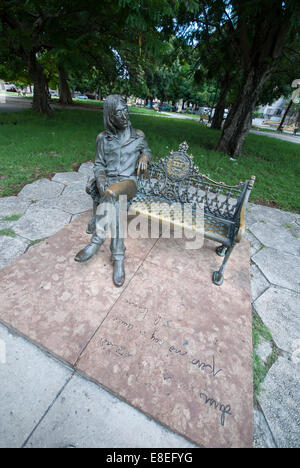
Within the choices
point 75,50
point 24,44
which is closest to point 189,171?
point 75,50

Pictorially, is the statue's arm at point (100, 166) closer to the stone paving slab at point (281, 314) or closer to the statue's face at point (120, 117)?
the statue's face at point (120, 117)

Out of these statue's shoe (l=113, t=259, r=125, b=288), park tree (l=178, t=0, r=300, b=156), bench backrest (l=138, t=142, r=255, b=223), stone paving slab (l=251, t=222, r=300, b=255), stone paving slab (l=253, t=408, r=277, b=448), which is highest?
park tree (l=178, t=0, r=300, b=156)

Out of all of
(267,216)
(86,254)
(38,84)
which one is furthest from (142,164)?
(38,84)

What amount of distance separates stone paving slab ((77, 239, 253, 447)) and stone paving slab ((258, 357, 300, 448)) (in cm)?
14

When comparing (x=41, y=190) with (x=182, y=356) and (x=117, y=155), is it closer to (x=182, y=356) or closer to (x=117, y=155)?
(x=117, y=155)

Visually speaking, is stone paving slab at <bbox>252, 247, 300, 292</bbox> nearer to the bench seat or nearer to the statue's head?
the bench seat

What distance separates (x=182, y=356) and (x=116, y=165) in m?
1.94

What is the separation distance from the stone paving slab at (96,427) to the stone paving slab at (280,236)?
268cm

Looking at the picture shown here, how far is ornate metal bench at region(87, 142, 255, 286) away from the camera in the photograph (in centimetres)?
230

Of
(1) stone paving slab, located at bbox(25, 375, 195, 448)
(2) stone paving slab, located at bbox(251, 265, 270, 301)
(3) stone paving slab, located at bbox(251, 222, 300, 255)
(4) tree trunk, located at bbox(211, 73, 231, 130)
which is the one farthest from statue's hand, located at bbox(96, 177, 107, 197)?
(4) tree trunk, located at bbox(211, 73, 231, 130)

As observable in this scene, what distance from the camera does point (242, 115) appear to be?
6.97m

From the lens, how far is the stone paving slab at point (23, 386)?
4.09ft
